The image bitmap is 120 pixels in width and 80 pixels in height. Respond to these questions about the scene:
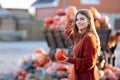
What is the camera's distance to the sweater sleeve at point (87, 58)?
329 centimetres

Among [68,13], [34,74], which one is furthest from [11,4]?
[34,74]

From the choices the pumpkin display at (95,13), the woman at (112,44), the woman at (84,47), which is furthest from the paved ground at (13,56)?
the woman at (84,47)

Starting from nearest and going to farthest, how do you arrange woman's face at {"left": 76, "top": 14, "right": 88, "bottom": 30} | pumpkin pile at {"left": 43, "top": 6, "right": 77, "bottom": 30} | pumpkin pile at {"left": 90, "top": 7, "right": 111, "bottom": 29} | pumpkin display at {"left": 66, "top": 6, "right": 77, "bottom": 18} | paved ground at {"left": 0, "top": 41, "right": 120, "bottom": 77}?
woman's face at {"left": 76, "top": 14, "right": 88, "bottom": 30} → pumpkin display at {"left": 66, "top": 6, "right": 77, "bottom": 18} → pumpkin pile at {"left": 90, "top": 7, "right": 111, "bottom": 29} → pumpkin pile at {"left": 43, "top": 6, "right": 77, "bottom": 30} → paved ground at {"left": 0, "top": 41, "right": 120, "bottom": 77}

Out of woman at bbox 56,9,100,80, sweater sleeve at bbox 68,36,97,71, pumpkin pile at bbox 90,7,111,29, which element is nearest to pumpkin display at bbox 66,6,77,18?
pumpkin pile at bbox 90,7,111,29

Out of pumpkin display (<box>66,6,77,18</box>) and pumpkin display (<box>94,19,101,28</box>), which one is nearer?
pumpkin display (<box>66,6,77,18</box>)

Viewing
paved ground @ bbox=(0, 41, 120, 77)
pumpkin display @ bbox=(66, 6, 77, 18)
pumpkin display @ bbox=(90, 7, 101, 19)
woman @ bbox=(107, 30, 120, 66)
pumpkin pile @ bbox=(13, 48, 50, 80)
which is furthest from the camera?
paved ground @ bbox=(0, 41, 120, 77)

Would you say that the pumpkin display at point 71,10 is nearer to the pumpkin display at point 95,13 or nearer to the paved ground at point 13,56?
the pumpkin display at point 95,13

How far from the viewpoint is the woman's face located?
11.3 ft

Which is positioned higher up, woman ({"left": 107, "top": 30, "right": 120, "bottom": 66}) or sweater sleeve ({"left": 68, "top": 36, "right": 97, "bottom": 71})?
sweater sleeve ({"left": 68, "top": 36, "right": 97, "bottom": 71})

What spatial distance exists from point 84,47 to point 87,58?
101mm

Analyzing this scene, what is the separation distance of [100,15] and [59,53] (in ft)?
10.0

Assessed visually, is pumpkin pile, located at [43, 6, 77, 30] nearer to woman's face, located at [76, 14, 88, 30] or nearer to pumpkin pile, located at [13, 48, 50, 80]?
pumpkin pile, located at [13, 48, 50, 80]

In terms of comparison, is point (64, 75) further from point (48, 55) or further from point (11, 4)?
point (11, 4)

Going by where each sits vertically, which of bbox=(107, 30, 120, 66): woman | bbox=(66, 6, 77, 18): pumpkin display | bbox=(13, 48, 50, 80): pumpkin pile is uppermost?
bbox=(66, 6, 77, 18): pumpkin display
